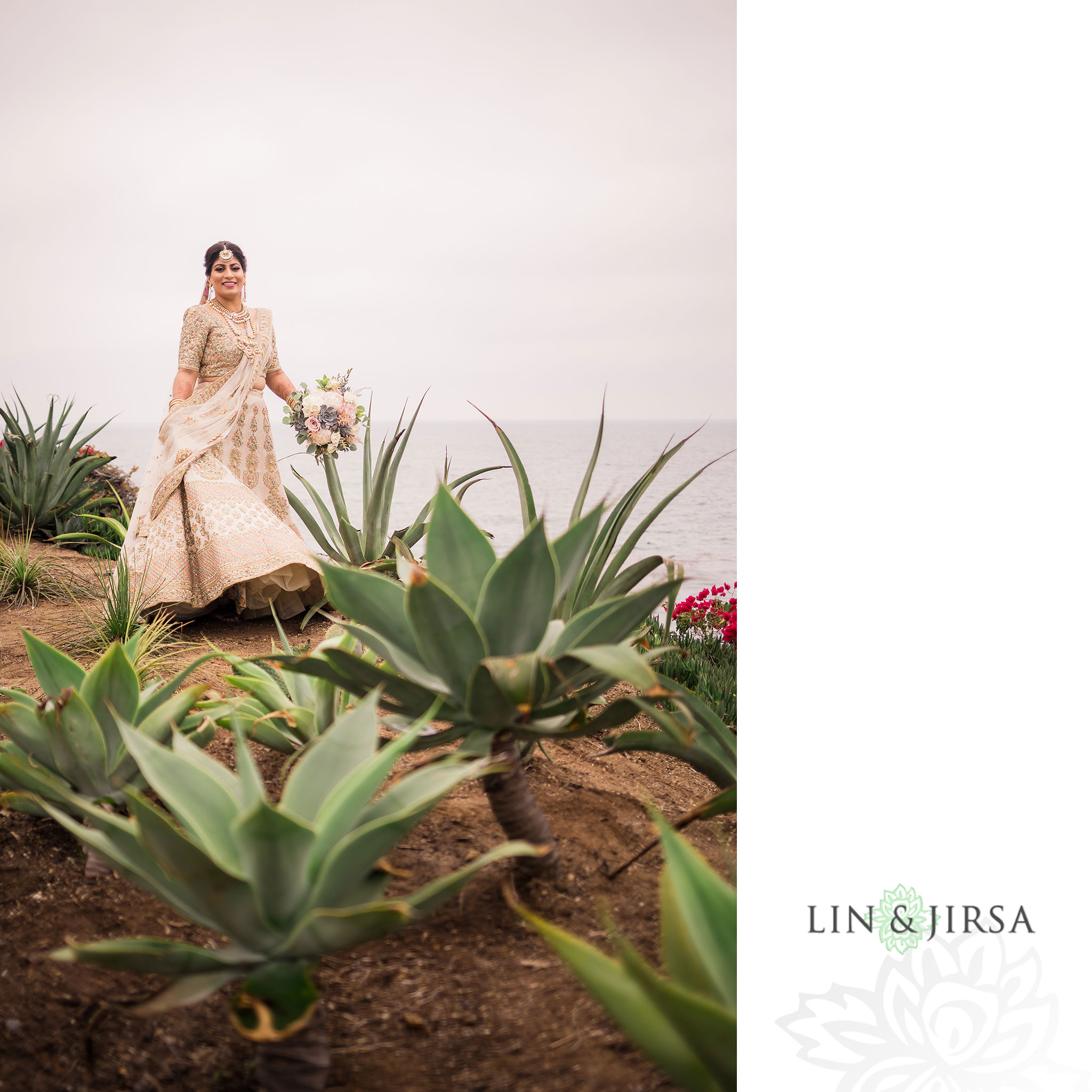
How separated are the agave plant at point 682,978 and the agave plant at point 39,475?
421 centimetres

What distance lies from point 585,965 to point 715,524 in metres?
1.05

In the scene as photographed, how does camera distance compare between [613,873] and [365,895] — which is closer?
[365,895]

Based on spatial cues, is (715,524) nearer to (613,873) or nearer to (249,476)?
(613,873)

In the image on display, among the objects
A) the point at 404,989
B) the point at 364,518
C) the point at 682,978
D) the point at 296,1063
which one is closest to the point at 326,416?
the point at 364,518

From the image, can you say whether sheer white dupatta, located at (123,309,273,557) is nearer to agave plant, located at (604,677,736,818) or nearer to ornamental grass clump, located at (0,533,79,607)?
ornamental grass clump, located at (0,533,79,607)

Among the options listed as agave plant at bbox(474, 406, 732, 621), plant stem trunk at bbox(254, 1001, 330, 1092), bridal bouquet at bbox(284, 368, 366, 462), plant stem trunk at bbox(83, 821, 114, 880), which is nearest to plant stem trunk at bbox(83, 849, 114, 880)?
plant stem trunk at bbox(83, 821, 114, 880)

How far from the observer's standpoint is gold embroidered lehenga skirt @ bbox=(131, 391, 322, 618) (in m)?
2.81

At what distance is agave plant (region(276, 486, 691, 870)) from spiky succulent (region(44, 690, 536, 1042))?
0.13 meters

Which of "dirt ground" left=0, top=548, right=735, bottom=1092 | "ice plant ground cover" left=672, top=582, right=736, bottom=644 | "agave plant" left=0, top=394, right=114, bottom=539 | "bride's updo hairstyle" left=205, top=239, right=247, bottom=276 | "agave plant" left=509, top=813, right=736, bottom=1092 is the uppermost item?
"bride's updo hairstyle" left=205, top=239, right=247, bottom=276

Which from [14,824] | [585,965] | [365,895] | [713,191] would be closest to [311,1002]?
[365,895]
